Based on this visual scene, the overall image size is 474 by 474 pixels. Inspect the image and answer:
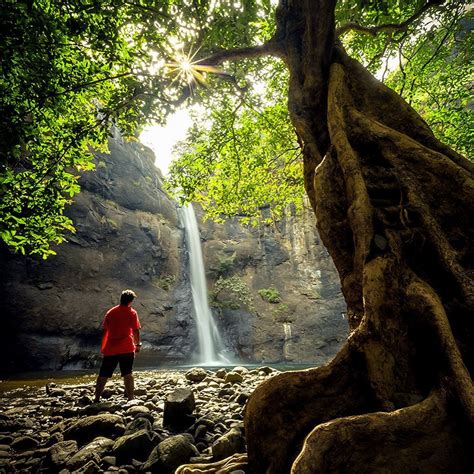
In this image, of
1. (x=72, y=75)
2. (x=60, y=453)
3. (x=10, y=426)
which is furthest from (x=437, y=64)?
(x=10, y=426)

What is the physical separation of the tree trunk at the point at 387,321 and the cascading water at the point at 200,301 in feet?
53.7

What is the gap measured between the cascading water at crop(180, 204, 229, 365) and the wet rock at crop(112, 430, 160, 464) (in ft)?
54.9

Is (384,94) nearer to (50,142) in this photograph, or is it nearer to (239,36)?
(239,36)

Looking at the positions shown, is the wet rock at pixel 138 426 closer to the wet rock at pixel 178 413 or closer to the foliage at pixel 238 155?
the wet rock at pixel 178 413

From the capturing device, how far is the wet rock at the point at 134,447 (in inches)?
111

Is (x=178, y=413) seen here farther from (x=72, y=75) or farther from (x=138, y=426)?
(x=72, y=75)

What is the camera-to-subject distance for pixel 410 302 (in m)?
2.29

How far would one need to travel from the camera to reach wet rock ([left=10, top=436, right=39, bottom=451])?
135 inches

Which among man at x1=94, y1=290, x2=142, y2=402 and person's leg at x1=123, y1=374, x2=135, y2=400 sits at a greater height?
man at x1=94, y1=290, x2=142, y2=402

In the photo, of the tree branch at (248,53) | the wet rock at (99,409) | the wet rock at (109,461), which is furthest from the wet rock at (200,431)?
the tree branch at (248,53)

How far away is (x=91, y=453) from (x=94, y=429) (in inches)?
28.7

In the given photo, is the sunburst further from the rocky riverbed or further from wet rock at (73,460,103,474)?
wet rock at (73,460,103,474)

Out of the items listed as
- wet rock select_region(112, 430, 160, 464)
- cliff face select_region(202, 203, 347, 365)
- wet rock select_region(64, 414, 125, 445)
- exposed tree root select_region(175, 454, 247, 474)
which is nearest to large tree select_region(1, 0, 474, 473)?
exposed tree root select_region(175, 454, 247, 474)

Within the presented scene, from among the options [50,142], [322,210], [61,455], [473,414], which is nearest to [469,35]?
[322,210]
